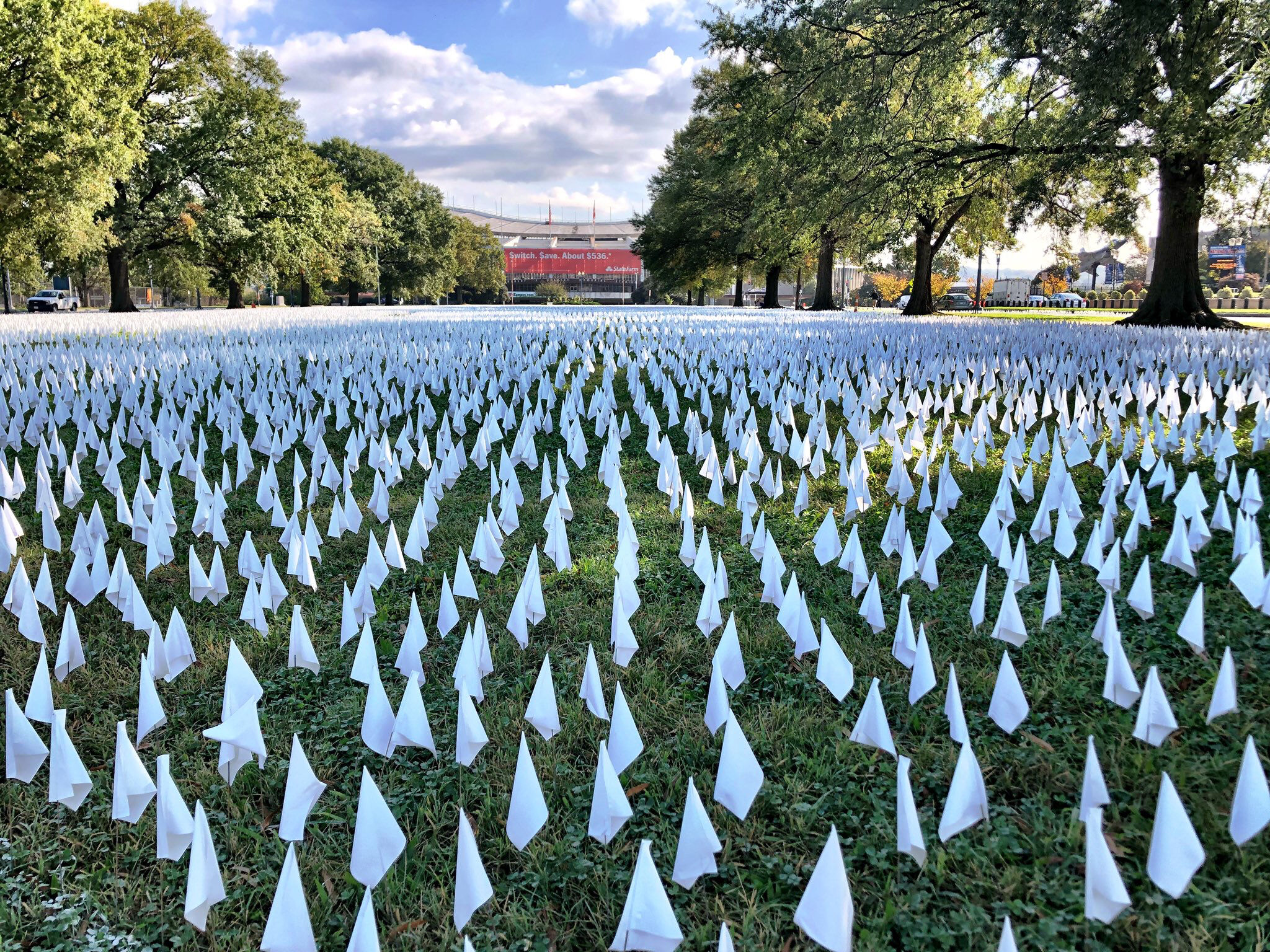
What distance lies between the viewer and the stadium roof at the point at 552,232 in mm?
133500

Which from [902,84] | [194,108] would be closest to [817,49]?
[902,84]

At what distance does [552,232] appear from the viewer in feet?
481

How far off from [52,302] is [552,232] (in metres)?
108

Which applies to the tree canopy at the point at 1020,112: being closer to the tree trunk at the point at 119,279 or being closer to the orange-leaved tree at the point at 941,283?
the tree trunk at the point at 119,279

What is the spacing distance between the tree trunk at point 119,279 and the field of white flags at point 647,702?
101ft

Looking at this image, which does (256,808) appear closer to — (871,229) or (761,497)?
(761,497)

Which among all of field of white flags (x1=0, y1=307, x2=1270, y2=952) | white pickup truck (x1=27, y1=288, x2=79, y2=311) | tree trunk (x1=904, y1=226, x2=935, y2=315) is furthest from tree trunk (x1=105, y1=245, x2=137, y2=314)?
field of white flags (x1=0, y1=307, x2=1270, y2=952)

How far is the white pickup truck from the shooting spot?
44.5 m

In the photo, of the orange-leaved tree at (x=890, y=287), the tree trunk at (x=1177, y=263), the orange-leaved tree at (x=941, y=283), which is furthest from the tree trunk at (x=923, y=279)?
the orange-leaved tree at (x=890, y=287)

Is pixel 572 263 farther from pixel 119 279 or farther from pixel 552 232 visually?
pixel 119 279

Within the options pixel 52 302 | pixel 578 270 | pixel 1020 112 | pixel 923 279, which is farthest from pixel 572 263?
pixel 1020 112

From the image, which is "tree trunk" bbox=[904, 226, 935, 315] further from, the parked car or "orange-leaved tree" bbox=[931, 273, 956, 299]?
"orange-leaved tree" bbox=[931, 273, 956, 299]

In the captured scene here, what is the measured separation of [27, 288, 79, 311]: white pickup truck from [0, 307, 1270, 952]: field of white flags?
50004 millimetres

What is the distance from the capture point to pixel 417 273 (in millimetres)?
57625
